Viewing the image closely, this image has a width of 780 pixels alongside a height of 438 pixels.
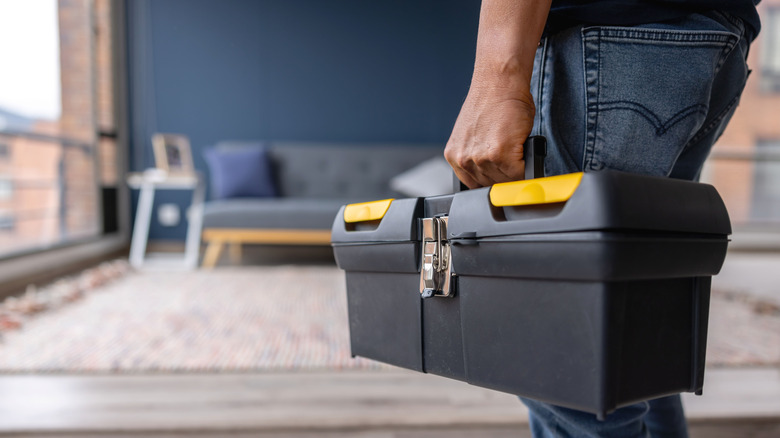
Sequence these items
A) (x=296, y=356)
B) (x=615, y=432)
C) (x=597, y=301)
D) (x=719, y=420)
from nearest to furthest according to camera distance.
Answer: (x=597, y=301) < (x=615, y=432) < (x=719, y=420) < (x=296, y=356)

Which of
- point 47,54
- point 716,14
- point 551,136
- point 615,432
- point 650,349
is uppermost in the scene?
point 47,54

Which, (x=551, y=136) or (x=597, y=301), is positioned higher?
(x=551, y=136)

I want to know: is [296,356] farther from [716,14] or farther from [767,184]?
[767,184]

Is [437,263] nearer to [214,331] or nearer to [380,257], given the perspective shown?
[380,257]

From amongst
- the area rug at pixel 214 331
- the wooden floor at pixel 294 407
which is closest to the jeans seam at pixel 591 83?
the wooden floor at pixel 294 407

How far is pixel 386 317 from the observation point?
63cm

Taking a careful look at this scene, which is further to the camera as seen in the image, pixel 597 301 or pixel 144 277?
pixel 144 277

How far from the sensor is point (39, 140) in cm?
295

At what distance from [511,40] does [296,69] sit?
395 cm

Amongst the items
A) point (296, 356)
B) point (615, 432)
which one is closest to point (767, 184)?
point (296, 356)

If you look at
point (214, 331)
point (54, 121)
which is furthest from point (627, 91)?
point (54, 121)

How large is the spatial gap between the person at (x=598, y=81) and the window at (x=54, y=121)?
2850 mm

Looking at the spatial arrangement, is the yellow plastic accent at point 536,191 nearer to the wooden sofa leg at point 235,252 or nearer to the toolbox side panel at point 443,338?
the toolbox side panel at point 443,338

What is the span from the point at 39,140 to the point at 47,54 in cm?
53
